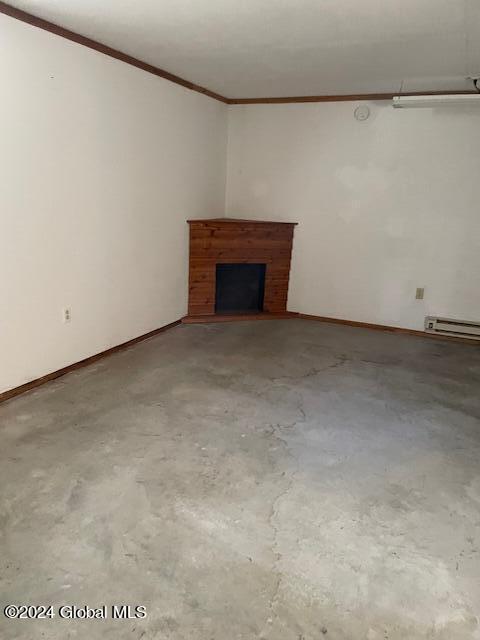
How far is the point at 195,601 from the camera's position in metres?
1.51

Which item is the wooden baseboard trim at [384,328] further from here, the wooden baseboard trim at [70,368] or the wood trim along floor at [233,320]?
the wooden baseboard trim at [70,368]

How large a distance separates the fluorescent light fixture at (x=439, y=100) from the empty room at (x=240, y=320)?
3 centimetres

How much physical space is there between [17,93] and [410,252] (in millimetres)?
3483

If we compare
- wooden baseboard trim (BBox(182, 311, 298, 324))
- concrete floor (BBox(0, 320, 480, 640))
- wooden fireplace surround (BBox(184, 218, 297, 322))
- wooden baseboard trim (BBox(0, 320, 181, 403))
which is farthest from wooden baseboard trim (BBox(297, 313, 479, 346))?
wooden baseboard trim (BBox(0, 320, 181, 403))

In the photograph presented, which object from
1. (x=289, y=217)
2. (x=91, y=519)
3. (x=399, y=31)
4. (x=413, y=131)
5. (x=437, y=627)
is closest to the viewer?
(x=437, y=627)

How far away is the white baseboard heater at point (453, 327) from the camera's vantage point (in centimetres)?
435

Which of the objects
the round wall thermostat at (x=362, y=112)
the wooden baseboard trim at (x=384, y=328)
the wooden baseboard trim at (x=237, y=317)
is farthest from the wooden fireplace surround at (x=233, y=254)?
the round wall thermostat at (x=362, y=112)

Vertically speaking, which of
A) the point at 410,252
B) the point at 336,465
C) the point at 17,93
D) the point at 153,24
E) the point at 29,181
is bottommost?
the point at 336,465

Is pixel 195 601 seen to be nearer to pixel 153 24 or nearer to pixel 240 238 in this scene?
pixel 153 24

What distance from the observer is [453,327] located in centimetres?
441

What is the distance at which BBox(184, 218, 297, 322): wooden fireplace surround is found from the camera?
179 inches

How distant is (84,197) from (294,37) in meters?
1.67

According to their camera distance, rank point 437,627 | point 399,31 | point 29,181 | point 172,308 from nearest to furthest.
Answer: point 437,627 → point 399,31 → point 29,181 → point 172,308

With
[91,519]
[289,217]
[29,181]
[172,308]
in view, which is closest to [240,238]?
[289,217]
